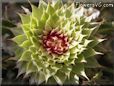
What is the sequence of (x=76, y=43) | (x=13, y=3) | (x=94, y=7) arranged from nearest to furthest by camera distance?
1. (x=76, y=43)
2. (x=94, y=7)
3. (x=13, y=3)

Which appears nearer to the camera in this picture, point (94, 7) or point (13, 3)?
point (94, 7)

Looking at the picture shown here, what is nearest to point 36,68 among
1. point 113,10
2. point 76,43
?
point 76,43

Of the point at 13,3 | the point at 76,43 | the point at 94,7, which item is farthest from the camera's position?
the point at 13,3

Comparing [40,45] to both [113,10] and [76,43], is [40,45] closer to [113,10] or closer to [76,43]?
[76,43]

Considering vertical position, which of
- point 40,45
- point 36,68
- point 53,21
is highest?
point 53,21
